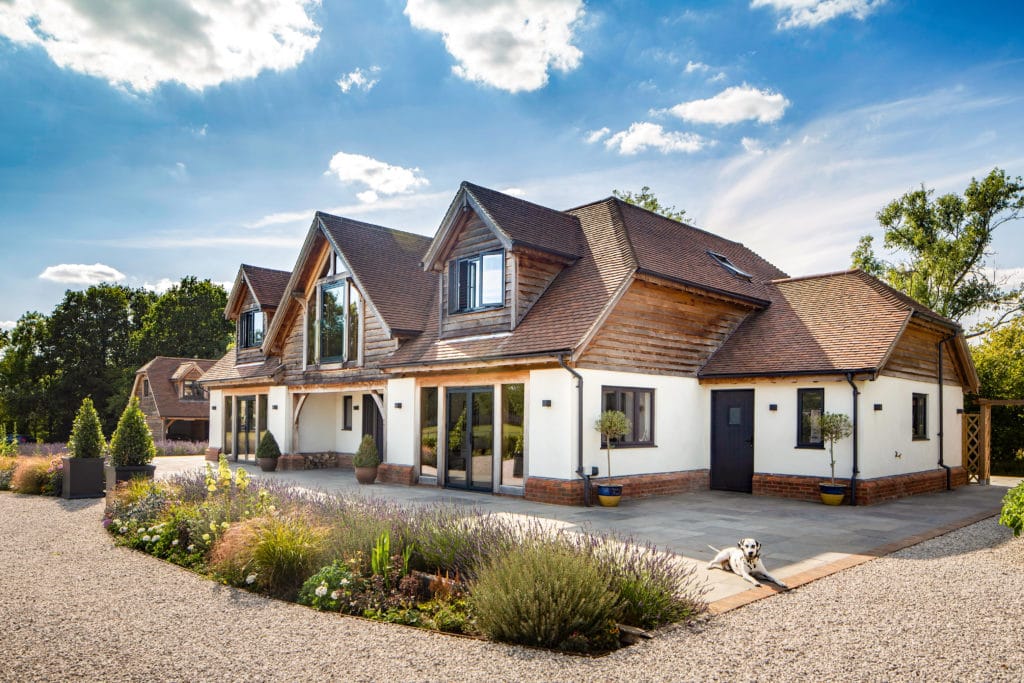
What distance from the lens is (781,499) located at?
565 inches

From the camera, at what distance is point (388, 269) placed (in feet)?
65.2

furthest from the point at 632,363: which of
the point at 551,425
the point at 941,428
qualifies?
the point at 941,428

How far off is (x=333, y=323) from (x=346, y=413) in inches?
136

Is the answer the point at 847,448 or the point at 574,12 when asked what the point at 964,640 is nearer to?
the point at 847,448

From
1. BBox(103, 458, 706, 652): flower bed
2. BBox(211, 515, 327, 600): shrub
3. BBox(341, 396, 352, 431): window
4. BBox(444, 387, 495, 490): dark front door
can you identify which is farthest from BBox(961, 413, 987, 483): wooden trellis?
BBox(211, 515, 327, 600): shrub

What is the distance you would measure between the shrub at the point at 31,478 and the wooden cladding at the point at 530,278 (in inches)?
432

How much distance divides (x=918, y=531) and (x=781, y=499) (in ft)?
12.4

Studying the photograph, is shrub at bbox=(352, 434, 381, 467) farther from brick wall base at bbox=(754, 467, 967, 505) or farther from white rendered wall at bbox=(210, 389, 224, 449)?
white rendered wall at bbox=(210, 389, 224, 449)

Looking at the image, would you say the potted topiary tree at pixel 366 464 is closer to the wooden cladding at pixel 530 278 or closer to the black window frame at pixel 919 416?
the wooden cladding at pixel 530 278

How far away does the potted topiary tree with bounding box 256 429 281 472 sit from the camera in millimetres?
20969

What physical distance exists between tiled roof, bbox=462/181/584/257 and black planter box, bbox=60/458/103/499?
997 cm

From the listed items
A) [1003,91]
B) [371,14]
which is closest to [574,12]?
[371,14]

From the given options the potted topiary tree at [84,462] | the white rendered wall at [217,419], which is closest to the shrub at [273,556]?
the potted topiary tree at [84,462]

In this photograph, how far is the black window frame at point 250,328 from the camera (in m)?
23.9
